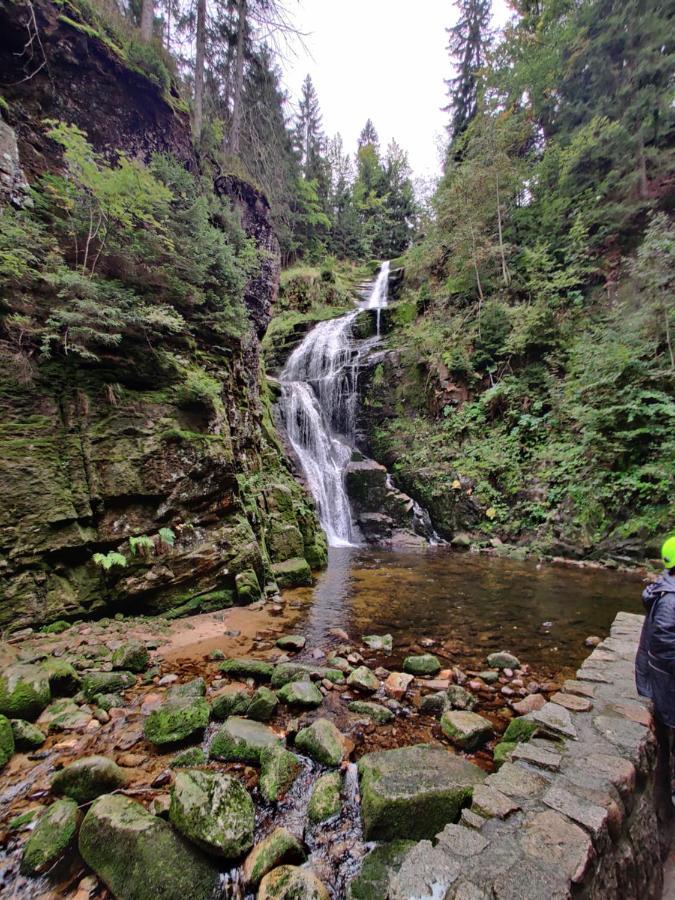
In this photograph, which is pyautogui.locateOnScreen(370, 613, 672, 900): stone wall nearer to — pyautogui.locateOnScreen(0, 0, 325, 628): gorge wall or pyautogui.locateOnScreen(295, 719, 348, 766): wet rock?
pyautogui.locateOnScreen(295, 719, 348, 766): wet rock

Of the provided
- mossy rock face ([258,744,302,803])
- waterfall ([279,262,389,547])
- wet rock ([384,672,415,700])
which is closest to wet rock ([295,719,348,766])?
mossy rock face ([258,744,302,803])

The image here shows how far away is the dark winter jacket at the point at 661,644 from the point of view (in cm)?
218

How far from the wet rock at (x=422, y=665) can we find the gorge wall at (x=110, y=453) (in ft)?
9.88

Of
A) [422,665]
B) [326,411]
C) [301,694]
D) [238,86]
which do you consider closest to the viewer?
[301,694]

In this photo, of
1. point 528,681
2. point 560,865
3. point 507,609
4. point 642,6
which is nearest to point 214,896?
point 560,865

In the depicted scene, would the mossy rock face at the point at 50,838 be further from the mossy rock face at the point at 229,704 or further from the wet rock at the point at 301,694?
the wet rock at the point at 301,694

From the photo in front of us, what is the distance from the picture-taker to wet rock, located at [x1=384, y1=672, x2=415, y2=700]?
11.3 ft

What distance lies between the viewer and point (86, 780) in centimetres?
220

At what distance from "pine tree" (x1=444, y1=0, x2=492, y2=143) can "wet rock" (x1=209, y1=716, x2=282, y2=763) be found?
103ft

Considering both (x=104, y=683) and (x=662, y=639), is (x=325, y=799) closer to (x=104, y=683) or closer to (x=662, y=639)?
(x=662, y=639)

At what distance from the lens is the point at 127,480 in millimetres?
5188

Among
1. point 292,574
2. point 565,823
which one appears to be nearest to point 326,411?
point 292,574

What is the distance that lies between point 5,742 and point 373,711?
2.66 meters

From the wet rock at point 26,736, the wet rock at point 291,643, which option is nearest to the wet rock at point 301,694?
the wet rock at point 291,643
